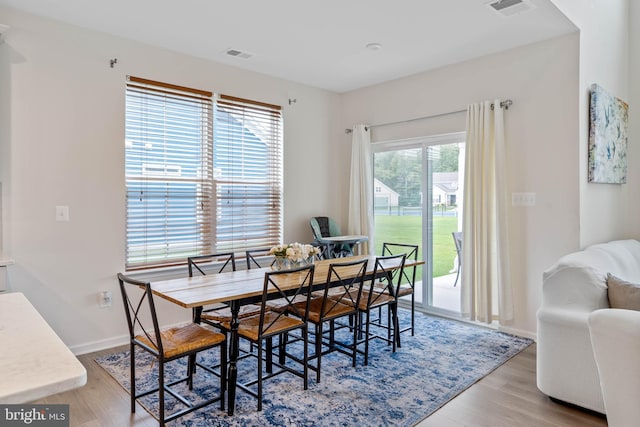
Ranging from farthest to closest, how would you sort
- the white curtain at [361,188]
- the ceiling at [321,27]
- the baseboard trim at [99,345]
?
the white curtain at [361,188] → the baseboard trim at [99,345] → the ceiling at [321,27]

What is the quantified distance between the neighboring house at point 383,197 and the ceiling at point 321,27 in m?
1.44

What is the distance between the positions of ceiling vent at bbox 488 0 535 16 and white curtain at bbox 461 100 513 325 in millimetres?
946

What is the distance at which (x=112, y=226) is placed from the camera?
3.56m

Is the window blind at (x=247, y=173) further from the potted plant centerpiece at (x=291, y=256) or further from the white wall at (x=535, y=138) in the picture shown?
the white wall at (x=535, y=138)

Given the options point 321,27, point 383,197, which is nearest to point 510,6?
point 321,27

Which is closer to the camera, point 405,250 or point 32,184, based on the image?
point 32,184

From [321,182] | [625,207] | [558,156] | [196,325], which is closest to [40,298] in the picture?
[196,325]

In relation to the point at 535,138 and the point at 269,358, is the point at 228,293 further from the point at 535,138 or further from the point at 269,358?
the point at 535,138

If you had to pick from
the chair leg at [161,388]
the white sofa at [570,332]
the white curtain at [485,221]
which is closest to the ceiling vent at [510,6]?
the white curtain at [485,221]

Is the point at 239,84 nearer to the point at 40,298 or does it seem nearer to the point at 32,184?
the point at 32,184

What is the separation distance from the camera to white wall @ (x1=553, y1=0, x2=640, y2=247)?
3.52 meters

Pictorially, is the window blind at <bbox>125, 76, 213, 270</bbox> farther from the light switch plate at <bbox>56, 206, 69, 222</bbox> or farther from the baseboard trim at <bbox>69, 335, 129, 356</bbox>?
the baseboard trim at <bbox>69, 335, 129, 356</bbox>

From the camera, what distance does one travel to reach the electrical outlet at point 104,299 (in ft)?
11.5

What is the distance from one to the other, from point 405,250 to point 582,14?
279 cm
